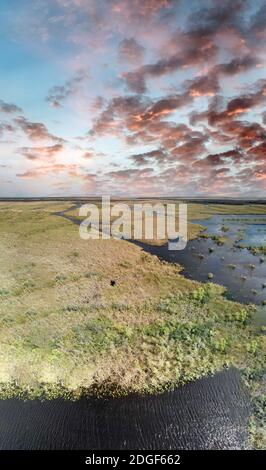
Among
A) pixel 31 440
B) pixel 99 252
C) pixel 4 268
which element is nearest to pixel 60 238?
pixel 99 252

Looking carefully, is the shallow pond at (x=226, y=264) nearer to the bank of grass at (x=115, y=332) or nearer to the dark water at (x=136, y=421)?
the bank of grass at (x=115, y=332)

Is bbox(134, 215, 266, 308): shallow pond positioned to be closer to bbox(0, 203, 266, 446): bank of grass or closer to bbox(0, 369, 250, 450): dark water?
bbox(0, 203, 266, 446): bank of grass

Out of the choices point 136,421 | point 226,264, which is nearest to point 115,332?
point 136,421

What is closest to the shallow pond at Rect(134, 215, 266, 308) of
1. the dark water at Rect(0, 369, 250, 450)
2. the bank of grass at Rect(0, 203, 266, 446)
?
the bank of grass at Rect(0, 203, 266, 446)

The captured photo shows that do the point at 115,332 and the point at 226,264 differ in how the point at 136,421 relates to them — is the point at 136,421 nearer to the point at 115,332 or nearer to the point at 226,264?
the point at 115,332

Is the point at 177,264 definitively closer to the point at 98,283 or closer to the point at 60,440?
the point at 98,283

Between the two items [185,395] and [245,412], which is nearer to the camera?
[245,412]
